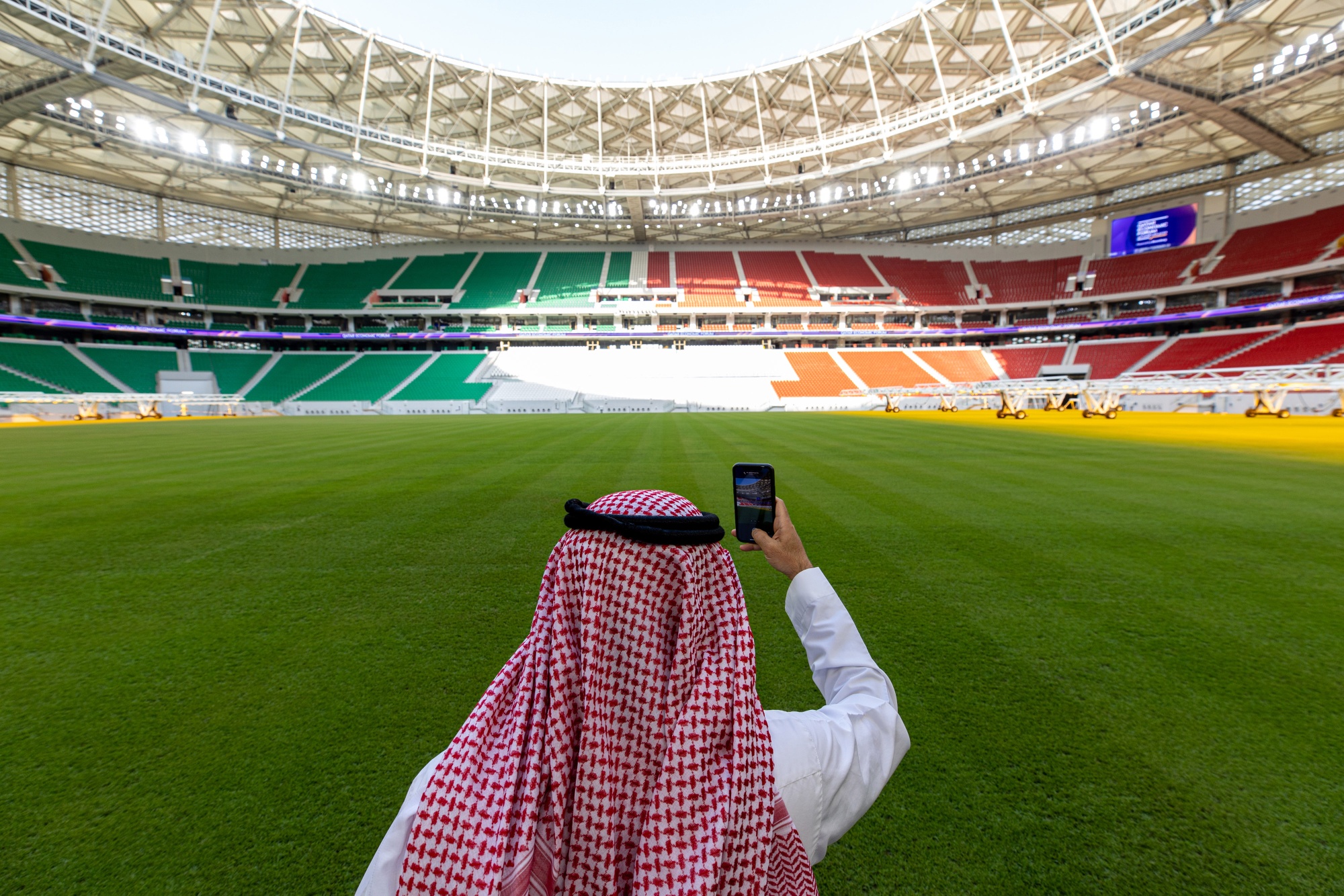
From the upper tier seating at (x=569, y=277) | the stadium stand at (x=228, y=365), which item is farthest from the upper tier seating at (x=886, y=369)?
the stadium stand at (x=228, y=365)

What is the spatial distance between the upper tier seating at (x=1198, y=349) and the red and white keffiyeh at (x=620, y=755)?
1740 inches

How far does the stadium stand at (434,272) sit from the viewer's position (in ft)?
151

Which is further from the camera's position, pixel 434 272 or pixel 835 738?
pixel 434 272

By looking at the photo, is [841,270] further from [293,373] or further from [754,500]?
[754,500]

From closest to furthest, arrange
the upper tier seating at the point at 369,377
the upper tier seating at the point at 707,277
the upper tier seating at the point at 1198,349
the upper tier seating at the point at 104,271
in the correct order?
the upper tier seating at the point at 1198,349, the upper tier seating at the point at 104,271, the upper tier seating at the point at 369,377, the upper tier seating at the point at 707,277

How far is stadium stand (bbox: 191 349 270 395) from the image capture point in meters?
38.5

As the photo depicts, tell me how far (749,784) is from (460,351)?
158 ft

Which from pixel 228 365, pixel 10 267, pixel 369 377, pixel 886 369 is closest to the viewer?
pixel 10 267

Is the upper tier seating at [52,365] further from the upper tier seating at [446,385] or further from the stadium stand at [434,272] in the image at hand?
the stadium stand at [434,272]

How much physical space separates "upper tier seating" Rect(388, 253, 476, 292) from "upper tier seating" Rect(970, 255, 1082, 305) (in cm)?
4633

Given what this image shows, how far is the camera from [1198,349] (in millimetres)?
34344

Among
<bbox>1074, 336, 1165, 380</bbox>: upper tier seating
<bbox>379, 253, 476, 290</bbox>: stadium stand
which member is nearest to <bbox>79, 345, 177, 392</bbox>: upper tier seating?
<bbox>379, 253, 476, 290</bbox>: stadium stand

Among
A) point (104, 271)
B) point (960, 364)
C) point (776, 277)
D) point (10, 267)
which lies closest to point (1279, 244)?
point (960, 364)

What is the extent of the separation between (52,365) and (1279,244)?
257ft
